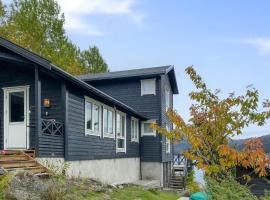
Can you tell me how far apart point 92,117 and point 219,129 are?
9.60 m

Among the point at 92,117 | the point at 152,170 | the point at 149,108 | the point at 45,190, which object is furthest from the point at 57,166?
the point at 149,108

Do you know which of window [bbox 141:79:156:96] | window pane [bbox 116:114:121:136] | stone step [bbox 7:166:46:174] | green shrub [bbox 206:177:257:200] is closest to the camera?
green shrub [bbox 206:177:257:200]

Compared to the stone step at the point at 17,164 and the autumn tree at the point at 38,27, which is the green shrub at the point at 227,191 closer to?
the stone step at the point at 17,164

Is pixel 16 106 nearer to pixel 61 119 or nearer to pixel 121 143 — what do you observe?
pixel 61 119

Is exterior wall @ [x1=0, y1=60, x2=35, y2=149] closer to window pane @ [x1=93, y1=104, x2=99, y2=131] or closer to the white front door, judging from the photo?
the white front door

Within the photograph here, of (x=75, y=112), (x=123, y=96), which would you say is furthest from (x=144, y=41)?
(x=75, y=112)

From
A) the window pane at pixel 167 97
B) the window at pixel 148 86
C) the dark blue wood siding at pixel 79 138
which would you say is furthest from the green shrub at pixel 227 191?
the window pane at pixel 167 97

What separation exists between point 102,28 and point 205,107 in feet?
69.3

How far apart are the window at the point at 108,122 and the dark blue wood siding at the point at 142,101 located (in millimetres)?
6142

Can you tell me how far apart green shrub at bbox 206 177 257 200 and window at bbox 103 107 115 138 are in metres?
11.2

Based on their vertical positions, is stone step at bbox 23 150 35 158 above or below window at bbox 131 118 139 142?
below

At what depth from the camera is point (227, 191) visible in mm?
6965

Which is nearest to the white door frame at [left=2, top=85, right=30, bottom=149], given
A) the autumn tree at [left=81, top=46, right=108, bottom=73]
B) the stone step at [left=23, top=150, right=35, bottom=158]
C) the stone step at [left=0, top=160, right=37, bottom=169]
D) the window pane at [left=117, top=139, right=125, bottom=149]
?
the stone step at [left=23, top=150, right=35, bottom=158]

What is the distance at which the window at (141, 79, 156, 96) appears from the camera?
1005 inches
